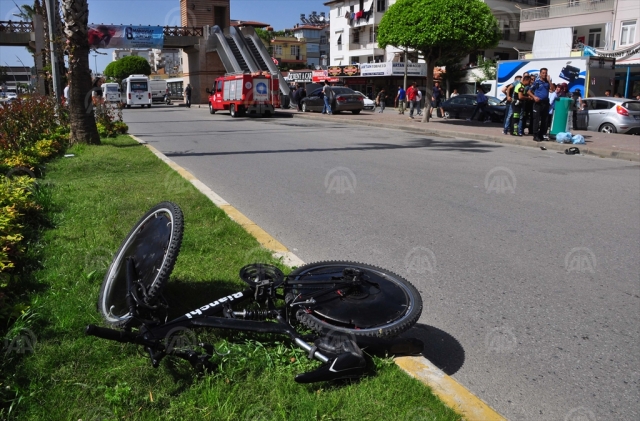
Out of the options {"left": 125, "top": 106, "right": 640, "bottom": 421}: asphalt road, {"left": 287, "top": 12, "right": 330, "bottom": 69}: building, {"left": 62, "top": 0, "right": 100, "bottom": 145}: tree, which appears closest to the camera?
{"left": 125, "top": 106, "right": 640, "bottom": 421}: asphalt road

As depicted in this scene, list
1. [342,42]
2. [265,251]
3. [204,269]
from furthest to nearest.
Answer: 1. [342,42]
2. [265,251]
3. [204,269]

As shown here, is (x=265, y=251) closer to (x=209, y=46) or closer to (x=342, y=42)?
(x=209, y=46)

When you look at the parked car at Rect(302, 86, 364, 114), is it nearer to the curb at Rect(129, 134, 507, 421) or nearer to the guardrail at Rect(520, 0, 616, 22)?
the guardrail at Rect(520, 0, 616, 22)

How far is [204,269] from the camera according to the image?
15.3 ft

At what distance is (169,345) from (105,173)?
23.9 feet

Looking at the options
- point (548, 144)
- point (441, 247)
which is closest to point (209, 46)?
point (548, 144)

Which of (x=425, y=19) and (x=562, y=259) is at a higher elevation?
(x=425, y=19)

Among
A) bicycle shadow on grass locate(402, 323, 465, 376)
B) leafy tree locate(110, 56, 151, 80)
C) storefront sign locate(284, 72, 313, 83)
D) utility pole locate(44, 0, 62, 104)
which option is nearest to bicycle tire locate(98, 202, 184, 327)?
bicycle shadow on grass locate(402, 323, 465, 376)

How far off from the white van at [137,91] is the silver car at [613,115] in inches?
1415

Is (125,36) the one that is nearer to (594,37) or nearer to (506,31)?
(506,31)

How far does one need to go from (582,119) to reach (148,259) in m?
19.9

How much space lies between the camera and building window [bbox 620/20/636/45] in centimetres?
3344

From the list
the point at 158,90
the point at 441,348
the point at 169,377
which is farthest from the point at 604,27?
the point at 169,377

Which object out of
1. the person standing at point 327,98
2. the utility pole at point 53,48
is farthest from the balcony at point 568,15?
the utility pole at point 53,48
